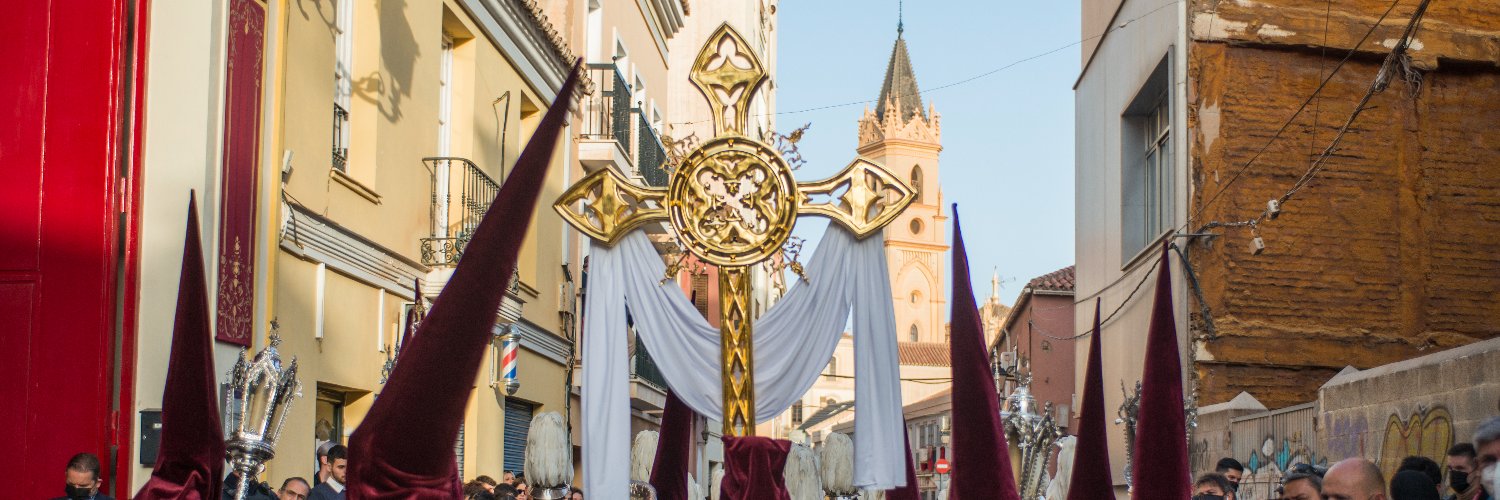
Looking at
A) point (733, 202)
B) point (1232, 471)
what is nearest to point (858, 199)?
point (733, 202)

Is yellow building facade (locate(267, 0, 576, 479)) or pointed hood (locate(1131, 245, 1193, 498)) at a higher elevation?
yellow building facade (locate(267, 0, 576, 479))

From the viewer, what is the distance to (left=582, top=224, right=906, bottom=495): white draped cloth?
Answer: 878 cm

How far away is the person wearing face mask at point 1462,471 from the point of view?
7034 millimetres

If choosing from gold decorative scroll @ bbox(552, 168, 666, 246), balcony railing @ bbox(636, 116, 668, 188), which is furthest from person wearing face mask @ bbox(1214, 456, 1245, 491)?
balcony railing @ bbox(636, 116, 668, 188)

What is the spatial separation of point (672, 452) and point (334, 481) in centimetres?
211

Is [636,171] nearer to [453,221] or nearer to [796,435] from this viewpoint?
[453,221]

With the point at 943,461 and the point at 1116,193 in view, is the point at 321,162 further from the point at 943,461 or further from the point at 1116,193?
the point at 943,461

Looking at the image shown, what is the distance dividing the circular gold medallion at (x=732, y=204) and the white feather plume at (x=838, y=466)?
8.69 feet

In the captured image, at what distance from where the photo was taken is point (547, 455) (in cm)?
863

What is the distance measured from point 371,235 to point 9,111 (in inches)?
163

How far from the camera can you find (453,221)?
15.0m

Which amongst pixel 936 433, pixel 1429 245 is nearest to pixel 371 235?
pixel 1429 245

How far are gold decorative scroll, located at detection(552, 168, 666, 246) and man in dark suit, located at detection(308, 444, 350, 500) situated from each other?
6.25 ft

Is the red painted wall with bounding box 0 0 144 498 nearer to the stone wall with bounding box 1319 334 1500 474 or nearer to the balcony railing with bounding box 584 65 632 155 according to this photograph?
the stone wall with bounding box 1319 334 1500 474
